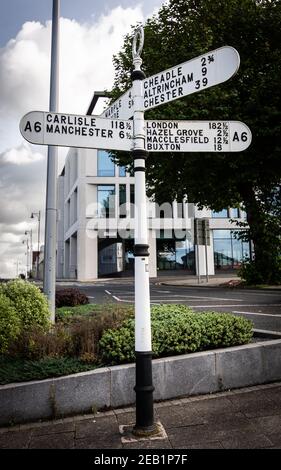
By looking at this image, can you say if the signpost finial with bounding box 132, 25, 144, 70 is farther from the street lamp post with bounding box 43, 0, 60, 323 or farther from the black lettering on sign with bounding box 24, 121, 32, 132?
the street lamp post with bounding box 43, 0, 60, 323

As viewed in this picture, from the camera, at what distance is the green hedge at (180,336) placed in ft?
15.9

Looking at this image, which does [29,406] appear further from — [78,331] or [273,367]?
[273,367]

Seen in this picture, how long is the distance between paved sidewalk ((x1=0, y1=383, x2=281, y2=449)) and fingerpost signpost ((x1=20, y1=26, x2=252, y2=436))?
0.30 m

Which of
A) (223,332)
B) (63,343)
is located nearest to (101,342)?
(63,343)

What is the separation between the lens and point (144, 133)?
411 centimetres

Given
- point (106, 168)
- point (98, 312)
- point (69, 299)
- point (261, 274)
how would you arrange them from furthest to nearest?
point (106, 168), point (261, 274), point (69, 299), point (98, 312)

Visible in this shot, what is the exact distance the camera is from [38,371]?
4.39 meters

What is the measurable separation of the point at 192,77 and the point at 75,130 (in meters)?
1.30

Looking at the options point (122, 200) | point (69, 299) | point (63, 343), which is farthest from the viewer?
point (122, 200)

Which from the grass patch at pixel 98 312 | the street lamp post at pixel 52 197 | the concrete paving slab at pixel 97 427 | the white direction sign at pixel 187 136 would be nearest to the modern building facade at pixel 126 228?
the grass patch at pixel 98 312

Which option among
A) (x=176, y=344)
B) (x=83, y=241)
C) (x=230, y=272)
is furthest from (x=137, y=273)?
(x=230, y=272)

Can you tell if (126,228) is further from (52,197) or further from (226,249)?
(52,197)

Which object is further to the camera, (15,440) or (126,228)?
(126,228)

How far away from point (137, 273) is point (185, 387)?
1.81m
